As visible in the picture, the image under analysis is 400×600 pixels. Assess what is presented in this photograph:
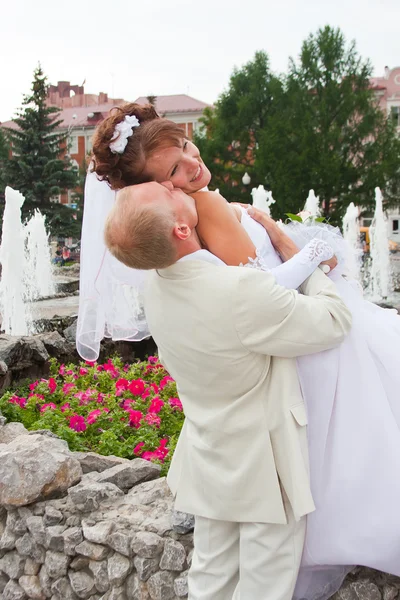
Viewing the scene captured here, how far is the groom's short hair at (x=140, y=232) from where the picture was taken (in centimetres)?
196

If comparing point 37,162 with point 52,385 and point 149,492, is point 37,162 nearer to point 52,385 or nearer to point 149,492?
point 52,385

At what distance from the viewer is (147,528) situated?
273 centimetres

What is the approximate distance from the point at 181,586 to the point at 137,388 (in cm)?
299

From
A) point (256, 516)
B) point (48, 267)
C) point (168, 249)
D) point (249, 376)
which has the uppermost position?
point (168, 249)

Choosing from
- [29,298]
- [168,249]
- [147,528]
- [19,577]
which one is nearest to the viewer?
[168,249]

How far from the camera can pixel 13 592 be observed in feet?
10.0

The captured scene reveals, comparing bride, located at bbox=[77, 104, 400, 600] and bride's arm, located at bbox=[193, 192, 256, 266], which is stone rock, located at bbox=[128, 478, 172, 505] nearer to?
bride, located at bbox=[77, 104, 400, 600]

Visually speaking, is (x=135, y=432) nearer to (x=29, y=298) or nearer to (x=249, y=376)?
(x=249, y=376)

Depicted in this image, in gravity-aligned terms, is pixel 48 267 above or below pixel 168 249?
below

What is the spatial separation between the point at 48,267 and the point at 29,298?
6.03 m

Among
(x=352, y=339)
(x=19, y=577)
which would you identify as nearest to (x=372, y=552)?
(x=352, y=339)

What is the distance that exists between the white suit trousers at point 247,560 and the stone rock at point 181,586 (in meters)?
0.33

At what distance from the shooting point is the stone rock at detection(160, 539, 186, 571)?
262 centimetres

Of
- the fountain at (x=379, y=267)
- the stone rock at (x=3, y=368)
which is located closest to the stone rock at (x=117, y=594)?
the stone rock at (x=3, y=368)
